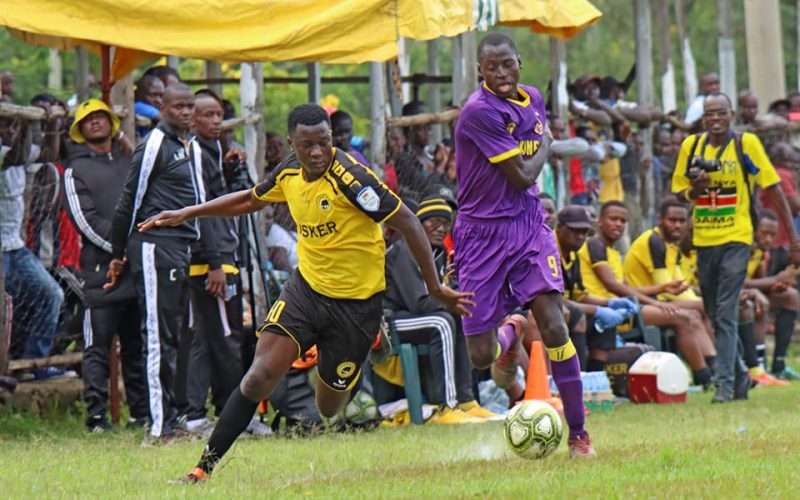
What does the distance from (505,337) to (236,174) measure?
2.57 meters

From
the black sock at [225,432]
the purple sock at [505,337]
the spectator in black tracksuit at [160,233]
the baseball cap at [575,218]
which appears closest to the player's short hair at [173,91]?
the spectator in black tracksuit at [160,233]

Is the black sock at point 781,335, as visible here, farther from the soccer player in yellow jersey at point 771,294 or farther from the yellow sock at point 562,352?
the yellow sock at point 562,352

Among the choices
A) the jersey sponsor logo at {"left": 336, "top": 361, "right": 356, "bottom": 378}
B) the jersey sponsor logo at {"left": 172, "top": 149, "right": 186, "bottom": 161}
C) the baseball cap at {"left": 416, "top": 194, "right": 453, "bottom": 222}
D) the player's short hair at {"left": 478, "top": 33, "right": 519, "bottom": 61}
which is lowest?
the jersey sponsor logo at {"left": 336, "top": 361, "right": 356, "bottom": 378}

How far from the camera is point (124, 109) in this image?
1273cm

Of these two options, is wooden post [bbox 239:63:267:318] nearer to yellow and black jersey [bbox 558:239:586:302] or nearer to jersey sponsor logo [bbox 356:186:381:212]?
yellow and black jersey [bbox 558:239:586:302]

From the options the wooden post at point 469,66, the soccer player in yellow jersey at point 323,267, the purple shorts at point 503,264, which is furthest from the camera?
the wooden post at point 469,66

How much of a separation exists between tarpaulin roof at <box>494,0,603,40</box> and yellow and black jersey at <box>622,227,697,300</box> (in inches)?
88.2

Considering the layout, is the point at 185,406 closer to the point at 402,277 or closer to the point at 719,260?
the point at 402,277

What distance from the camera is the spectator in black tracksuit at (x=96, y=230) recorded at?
11.7m

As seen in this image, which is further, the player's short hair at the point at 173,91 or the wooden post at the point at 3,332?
the wooden post at the point at 3,332

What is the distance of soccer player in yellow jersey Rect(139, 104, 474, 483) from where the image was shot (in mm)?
8344

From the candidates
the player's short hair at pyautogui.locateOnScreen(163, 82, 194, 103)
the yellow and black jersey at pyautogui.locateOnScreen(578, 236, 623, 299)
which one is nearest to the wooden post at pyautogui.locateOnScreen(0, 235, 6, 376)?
the player's short hair at pyautogui.locateOnScreen(163, 82, 194, 103)

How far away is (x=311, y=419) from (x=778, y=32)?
52.2ft

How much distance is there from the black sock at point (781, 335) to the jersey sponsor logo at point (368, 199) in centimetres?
978
